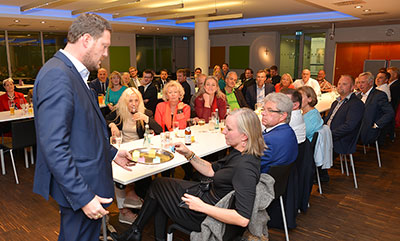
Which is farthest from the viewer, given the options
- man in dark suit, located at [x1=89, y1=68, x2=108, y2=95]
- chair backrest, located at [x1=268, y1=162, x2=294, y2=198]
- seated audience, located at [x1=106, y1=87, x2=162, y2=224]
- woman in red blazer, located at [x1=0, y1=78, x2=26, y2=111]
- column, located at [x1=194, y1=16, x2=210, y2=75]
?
column, located at [x1=194, y1=16, x2=210, y2=75]

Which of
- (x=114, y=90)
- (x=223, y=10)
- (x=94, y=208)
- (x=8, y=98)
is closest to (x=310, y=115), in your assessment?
(x=94, y=208)

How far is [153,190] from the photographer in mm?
2641

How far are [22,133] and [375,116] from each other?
5.32 metres

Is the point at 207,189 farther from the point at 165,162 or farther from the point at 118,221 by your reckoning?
the point at 118,221

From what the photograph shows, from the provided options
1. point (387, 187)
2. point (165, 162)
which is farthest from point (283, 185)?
point (387, 187)

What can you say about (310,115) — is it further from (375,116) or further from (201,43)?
(201,43)

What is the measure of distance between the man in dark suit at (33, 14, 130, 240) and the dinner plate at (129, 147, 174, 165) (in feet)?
3.28

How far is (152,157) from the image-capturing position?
293cm

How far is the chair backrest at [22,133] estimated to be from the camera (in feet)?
13.7

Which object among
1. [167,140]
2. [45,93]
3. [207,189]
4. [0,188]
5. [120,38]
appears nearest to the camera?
[45,93]

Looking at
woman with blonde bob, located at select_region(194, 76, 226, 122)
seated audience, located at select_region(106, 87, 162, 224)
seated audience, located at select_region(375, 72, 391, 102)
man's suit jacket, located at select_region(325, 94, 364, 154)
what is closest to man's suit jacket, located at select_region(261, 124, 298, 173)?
seated audience, located at select_region(106, 87, 162, 224)

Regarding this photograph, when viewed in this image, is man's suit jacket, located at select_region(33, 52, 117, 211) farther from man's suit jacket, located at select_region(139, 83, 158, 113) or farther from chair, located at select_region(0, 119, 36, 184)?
man's suit jacket, located at select_region(139, 83, 158, 113)

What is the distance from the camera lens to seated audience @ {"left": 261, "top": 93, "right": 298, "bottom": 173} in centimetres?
257

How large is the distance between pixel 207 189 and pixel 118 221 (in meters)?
1.50
